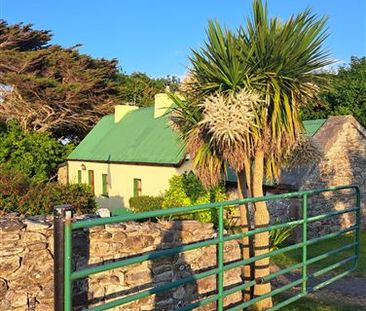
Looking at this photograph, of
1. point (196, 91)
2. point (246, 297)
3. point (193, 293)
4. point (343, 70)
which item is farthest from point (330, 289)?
point (343, 70)

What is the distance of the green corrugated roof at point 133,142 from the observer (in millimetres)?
21516

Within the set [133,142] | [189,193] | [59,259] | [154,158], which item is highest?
[133,142]

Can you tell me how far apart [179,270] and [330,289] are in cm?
390

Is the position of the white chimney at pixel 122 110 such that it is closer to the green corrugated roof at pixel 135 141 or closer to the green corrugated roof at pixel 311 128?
the green corrugated roof at pixel 135 141

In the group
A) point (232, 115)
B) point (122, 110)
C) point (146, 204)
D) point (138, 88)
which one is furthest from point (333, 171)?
point (138, 88)

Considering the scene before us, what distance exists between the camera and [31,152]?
1238 inches

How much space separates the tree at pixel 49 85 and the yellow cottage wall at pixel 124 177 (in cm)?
667

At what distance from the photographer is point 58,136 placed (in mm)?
39875

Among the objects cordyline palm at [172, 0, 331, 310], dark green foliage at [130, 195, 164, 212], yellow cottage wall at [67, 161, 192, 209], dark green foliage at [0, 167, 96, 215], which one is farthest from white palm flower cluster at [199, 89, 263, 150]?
yellow cottage wall at [67, 161, 192, 209]

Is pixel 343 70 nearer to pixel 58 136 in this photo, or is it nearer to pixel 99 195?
pixel 99 195

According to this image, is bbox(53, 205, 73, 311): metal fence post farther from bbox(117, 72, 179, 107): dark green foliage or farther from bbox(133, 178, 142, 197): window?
bbox(117, 72, 179, 107): dark green foliage

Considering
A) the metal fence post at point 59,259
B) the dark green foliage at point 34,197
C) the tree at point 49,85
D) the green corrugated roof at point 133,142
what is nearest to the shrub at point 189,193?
the green corrugated roof at point 133,142

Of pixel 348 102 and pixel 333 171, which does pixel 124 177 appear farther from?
pixel 348 102

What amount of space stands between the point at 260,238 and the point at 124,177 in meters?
17.6
